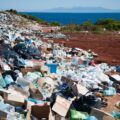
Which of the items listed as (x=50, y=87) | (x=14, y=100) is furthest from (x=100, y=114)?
(x=50, y=87)

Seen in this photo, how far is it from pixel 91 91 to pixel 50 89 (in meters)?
1.16

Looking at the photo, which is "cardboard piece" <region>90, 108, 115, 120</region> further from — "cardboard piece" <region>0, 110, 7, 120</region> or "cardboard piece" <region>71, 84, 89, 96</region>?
"cardboard piece" <region>0, 110, 7, 120</region>

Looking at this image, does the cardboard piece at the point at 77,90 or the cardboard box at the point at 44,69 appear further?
the cardboard box at the point at 44,69

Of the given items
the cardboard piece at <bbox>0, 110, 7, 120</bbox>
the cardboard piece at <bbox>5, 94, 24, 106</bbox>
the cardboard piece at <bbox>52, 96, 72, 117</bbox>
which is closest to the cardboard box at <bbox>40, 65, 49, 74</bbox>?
the cardboard piece at <bbox>52, 96, 72, 117</bbox>

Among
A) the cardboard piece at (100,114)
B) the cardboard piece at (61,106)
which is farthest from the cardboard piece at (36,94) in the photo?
the cardboard piece at (100,114)

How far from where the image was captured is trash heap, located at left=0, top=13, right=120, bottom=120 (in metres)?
6.58

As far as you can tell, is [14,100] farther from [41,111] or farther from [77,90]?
[77,90]

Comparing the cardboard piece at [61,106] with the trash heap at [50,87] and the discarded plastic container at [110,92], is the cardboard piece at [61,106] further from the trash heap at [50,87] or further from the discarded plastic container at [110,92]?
the discarded plastic container at [110,92]

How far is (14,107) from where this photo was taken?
6.60 metres

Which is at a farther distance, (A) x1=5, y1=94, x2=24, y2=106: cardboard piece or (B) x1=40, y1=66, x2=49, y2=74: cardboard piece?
(B) x1=40, y1=66, x2=49, y2=74: cardboard piece

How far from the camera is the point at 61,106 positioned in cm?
684

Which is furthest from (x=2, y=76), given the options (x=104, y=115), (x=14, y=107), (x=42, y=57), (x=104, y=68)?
(x=104, y=68)

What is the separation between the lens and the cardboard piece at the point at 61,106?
671 centimetres

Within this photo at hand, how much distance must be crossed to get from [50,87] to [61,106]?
1299 mm
